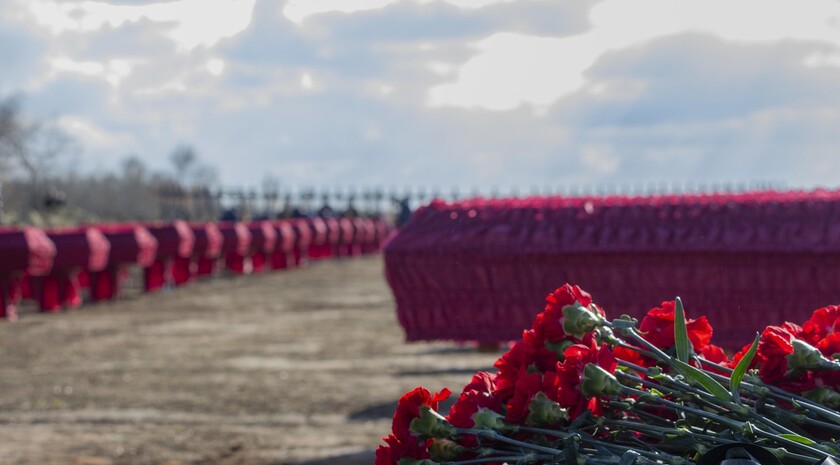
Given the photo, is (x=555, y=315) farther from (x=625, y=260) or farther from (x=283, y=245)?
(x=283, y=245)

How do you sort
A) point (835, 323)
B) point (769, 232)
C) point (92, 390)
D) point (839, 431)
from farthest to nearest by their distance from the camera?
point (92, 390) → point (769, 232) → point (835, 323) → point (839, 431)

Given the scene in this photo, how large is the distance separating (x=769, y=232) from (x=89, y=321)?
28.2 ft

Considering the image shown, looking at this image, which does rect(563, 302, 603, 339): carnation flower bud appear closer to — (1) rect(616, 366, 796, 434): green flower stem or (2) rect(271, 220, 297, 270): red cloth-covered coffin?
(1) rect(616, 366, 796, 434): green flower stem

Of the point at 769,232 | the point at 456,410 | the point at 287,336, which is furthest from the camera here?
the point at 287,336

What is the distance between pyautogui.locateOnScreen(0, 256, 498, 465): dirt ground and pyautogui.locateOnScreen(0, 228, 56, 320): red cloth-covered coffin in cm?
27

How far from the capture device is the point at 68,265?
36.6ft

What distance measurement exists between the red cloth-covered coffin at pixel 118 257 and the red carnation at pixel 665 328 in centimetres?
1144

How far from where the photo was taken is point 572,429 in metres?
1.25

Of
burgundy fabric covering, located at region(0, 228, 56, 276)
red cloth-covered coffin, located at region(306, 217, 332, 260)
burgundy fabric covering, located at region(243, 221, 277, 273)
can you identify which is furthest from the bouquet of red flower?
red cloth-covered coffin, located at region(306, 217, 332, 260)

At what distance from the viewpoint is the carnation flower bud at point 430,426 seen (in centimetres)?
132

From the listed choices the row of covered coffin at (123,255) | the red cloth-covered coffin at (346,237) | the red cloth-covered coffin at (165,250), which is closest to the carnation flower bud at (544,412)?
the row of covered coffin at (123,255)

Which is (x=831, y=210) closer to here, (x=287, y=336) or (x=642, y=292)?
(x=642, y=292)

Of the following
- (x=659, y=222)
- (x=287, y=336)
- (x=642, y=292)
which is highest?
(x=659, y=222)

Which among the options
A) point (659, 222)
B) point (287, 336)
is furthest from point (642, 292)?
point (287, 336)
